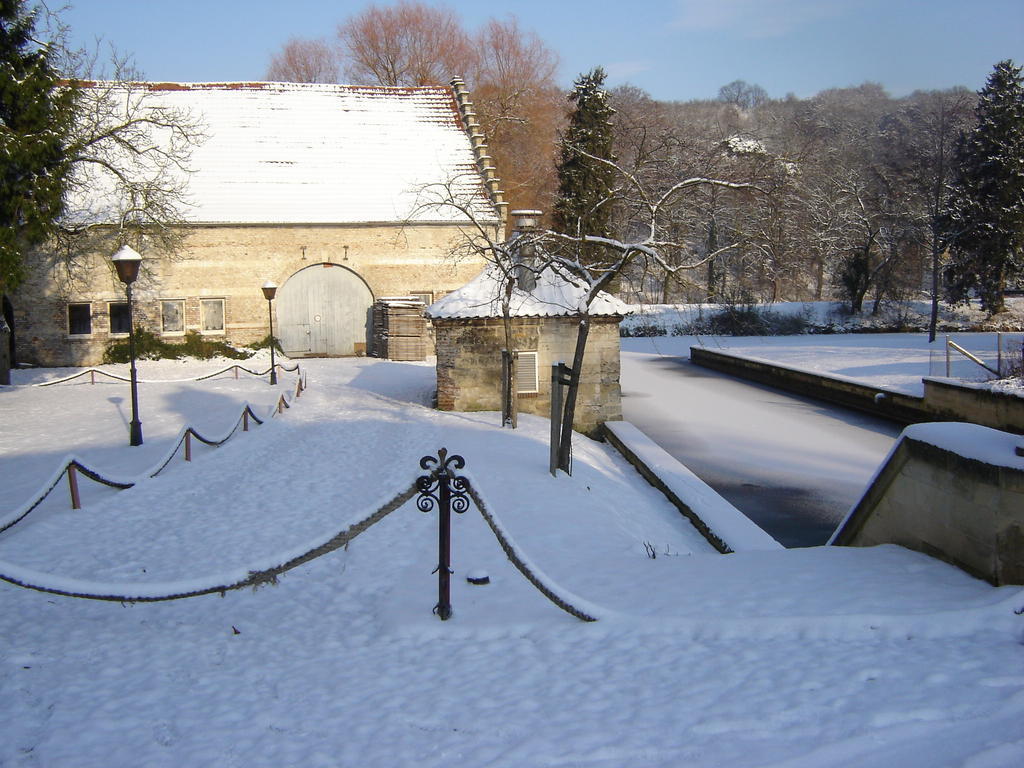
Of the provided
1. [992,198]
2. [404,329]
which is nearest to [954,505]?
[404,329]

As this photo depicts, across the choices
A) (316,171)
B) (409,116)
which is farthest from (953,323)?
(316,171)

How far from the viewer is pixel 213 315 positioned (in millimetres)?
28141

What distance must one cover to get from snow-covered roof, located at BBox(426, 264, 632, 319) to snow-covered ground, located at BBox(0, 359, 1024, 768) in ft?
25.9

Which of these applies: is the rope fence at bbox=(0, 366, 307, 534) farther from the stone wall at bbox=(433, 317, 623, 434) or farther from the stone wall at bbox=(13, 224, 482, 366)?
the stone wall at bbox=(13, 224, 482, 366)

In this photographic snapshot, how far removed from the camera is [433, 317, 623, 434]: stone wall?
17422 mm

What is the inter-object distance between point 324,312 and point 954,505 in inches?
985

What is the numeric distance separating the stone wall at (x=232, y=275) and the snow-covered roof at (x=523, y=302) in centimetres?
1047

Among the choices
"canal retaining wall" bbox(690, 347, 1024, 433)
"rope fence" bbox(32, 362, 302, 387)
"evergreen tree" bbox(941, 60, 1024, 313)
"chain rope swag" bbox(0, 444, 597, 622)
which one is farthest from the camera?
"evergreen tree" bbox(941, 60, 1024, 313)

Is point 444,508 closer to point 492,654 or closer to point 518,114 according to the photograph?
point 492,654

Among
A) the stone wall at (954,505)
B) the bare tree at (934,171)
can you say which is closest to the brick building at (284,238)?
the bare tree at (934,171)

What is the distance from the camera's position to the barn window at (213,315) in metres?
28.1

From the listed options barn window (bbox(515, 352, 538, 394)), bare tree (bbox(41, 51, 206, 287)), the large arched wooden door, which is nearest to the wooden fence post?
barn window (bbox(515, 352, 538, 394))

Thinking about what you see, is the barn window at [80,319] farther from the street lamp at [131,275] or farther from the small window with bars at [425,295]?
the street lamp at [131,275]

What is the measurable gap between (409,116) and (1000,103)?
91.7 ft
